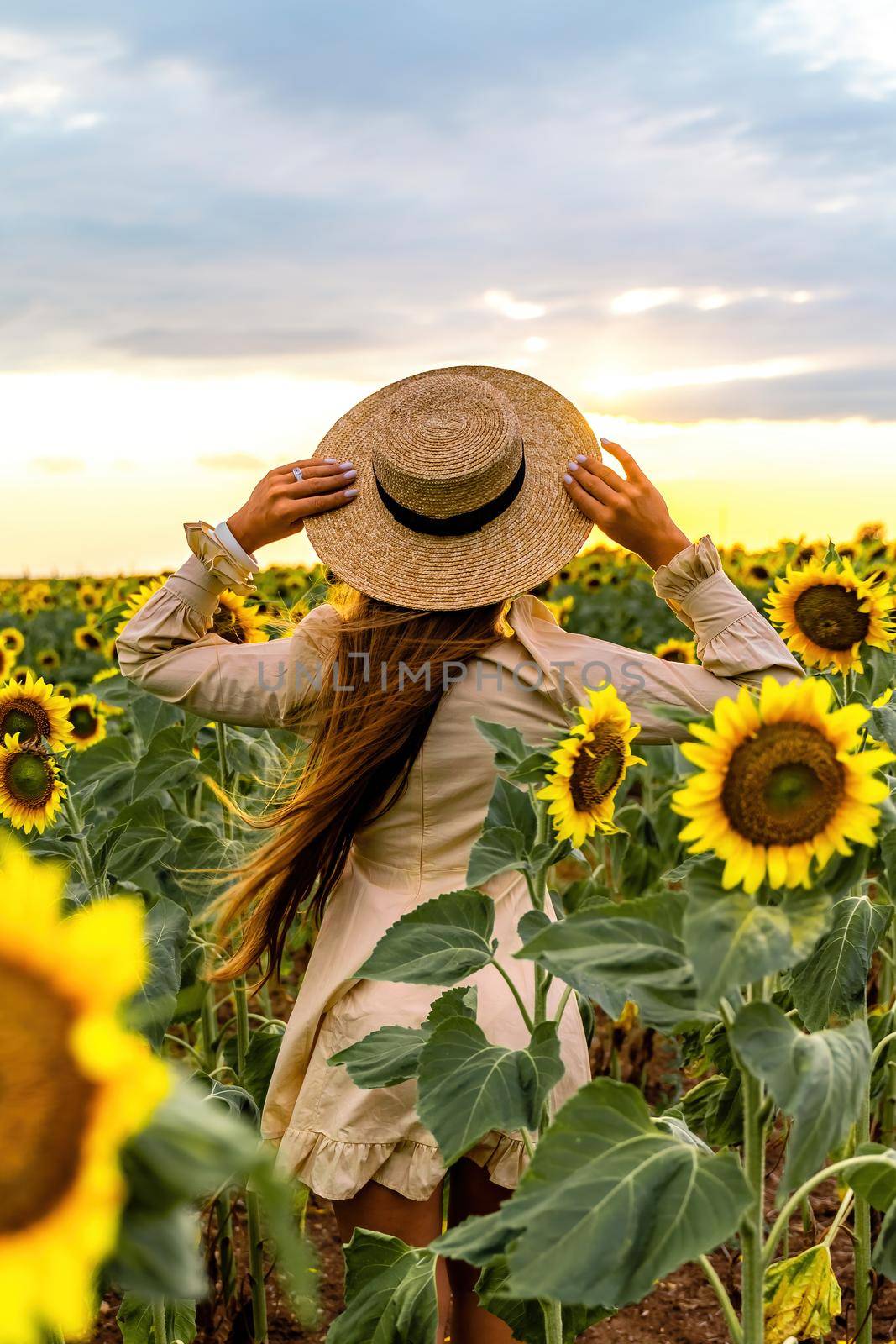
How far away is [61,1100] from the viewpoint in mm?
658

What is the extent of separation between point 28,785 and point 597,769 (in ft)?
4.73

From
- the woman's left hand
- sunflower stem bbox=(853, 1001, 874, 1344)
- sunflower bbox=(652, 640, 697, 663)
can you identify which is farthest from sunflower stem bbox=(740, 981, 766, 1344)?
sunflower bbox=(652, 640, 697, 663)

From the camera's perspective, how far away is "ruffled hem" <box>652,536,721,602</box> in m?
2.28

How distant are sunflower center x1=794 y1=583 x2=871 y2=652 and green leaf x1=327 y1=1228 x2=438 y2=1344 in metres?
1.43

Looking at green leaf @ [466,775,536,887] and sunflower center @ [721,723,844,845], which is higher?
sunflower center @ [721,723,844,845]

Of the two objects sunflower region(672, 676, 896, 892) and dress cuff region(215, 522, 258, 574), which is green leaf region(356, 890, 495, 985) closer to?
sunflower region(672, 676, 896, 892)

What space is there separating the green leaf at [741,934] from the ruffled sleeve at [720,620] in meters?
0.97

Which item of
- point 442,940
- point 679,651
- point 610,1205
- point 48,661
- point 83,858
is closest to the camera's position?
point 610,1205

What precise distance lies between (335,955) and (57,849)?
750 millimetres

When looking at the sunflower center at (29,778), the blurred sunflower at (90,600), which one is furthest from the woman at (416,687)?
the blurred sunflower at (90,600)

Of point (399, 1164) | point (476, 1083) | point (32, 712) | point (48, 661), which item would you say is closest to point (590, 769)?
point (476, 1083)

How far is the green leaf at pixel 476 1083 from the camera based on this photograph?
1.60 meters

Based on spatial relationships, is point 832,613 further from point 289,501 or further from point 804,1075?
point 804,1075

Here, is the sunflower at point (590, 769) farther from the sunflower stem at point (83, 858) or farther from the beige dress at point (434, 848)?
the sunflower stem at point (83, 858)
